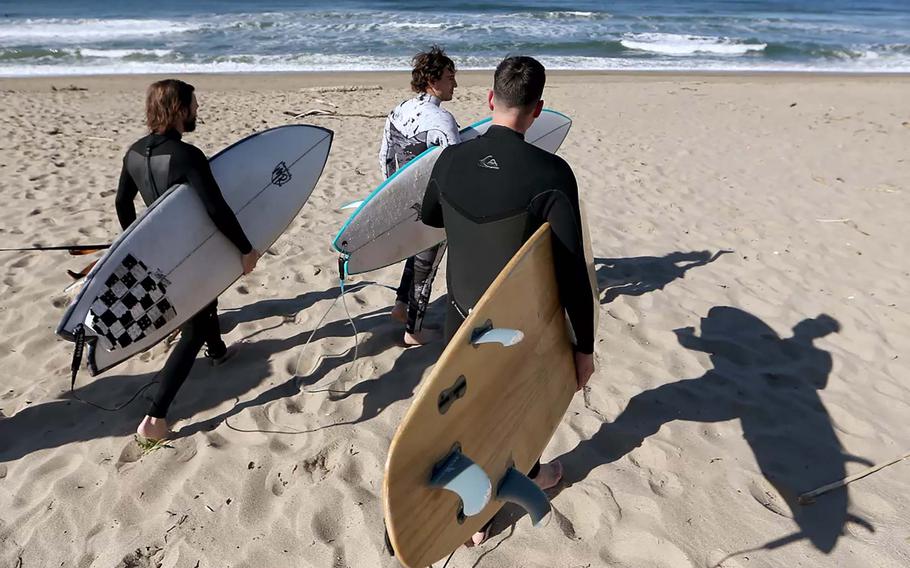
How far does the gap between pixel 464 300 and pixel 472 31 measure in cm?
2195

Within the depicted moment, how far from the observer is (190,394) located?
3.16 m

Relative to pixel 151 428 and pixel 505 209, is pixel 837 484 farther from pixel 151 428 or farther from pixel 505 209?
pixel 151 428

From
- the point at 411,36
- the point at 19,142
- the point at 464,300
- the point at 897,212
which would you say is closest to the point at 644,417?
the point at 464,300

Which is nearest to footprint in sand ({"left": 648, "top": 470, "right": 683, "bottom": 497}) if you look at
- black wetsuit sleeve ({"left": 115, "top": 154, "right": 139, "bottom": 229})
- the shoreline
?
black wetsuit sleeve ({"left": 115, "top": 154, "right": 139, "bottom": 229})

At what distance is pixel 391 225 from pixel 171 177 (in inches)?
45.8

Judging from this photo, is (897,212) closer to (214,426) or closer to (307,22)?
(214,426)

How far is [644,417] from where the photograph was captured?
2.99 m

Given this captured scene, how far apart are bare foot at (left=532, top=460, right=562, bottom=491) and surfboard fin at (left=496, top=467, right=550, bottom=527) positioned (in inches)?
28.8

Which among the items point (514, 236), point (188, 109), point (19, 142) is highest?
point (188, 109)

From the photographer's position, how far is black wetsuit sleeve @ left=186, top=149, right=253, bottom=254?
262 cm

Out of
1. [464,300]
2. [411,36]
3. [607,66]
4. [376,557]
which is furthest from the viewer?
[411,36]

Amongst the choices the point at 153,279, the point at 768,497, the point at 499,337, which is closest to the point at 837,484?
the point at 768,497

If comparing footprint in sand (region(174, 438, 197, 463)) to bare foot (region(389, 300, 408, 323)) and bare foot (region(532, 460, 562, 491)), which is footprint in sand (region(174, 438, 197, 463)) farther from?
bare foot (region(532, 460, 562, 491))

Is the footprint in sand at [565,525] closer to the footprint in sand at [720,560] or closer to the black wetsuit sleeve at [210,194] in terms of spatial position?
the footprint in sand at [720,560]
